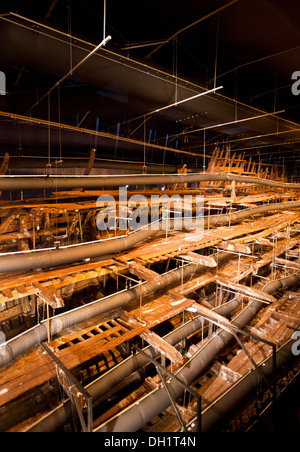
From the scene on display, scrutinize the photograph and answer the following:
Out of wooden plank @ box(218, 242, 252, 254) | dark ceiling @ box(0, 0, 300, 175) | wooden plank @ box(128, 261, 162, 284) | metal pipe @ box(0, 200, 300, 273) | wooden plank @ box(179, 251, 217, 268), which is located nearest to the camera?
metal pipe @ box(0, 200, 300, 273)

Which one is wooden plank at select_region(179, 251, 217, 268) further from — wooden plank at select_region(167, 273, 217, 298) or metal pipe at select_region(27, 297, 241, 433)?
metal pipe at select_region(27, 297, 241, 433)

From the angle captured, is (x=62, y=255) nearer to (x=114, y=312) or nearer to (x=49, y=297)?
(x=49, y=297)

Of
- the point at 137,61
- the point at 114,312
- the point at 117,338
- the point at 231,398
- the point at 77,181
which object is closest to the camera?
the point at 117,338

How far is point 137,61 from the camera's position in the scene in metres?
3.88

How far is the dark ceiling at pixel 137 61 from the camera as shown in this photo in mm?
3049

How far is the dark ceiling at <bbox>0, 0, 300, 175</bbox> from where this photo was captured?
3.05m

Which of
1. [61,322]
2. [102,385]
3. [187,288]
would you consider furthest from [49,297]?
[187,288]

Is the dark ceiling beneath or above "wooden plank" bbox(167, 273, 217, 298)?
above

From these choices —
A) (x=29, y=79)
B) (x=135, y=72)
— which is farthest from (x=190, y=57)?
(x=29, y=79)

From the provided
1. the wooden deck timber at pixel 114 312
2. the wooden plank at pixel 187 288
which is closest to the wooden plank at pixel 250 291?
the wooden deck timber at pixel 114 312

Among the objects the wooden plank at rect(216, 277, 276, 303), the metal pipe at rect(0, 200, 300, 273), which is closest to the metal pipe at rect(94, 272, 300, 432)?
the wooden plank at rect(216, 277, 276, 303)
